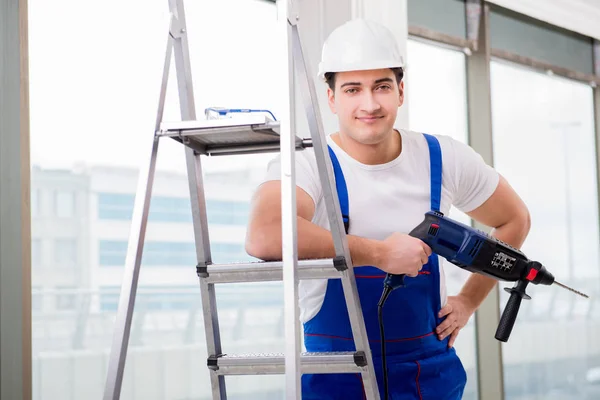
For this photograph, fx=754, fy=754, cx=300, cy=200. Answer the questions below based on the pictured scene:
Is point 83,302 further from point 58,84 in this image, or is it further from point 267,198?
point 267,198

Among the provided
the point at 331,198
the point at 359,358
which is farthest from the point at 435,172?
the point at 359,358

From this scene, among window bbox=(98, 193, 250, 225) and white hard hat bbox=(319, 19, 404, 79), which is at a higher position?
white hard hat bbox=(319, 19, 404, 79)

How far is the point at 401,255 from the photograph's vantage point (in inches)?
68.1

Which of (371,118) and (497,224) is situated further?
(497,224)

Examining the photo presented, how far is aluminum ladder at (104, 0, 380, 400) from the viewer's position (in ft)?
4.46

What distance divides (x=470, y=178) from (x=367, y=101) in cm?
43

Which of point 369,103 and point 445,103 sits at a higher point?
point 445,103

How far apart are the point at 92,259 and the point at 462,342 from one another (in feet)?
7.22

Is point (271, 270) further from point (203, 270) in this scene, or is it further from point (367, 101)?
point (367, 101)

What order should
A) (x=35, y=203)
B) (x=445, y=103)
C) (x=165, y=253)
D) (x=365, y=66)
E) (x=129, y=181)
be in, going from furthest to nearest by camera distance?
(x=445, y=103) < (x=165, y=253) < (x=129, y=181) < (x=35, y=203) < (x=365, y=66)

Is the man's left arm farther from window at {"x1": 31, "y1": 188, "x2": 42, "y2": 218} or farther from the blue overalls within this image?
window at {"x1": 31, "y1": 188, "x2": 42, "y2": 218}

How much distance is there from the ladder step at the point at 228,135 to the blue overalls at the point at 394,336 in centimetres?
32

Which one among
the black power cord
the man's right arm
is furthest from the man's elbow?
the black power cord

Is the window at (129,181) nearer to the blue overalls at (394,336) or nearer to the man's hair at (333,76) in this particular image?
the man's hair at (333,76)
